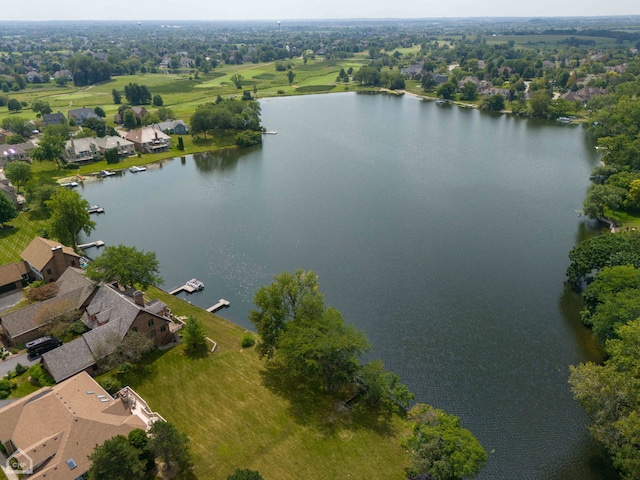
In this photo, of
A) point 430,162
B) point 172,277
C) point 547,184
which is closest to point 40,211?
point 172,277

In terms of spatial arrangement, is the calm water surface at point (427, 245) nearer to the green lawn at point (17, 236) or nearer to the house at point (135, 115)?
the green lawn at point (17, 236)

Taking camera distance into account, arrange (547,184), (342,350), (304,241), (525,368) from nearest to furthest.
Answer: (342,350) < (525,368) < (304,241) < (547,184)

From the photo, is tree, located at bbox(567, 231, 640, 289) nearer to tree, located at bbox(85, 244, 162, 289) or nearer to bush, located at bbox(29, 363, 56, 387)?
tree, located at bbox(85, 244, 162, 289)

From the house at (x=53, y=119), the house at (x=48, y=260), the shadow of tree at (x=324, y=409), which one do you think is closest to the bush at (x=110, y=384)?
the shadow of tree at (x=324, y=409)

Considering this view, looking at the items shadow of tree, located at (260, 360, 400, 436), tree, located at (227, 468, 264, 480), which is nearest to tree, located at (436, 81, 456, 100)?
shadow of tree, located at (260, 360, 400, 436)

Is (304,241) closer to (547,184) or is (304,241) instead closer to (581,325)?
(581,325)
